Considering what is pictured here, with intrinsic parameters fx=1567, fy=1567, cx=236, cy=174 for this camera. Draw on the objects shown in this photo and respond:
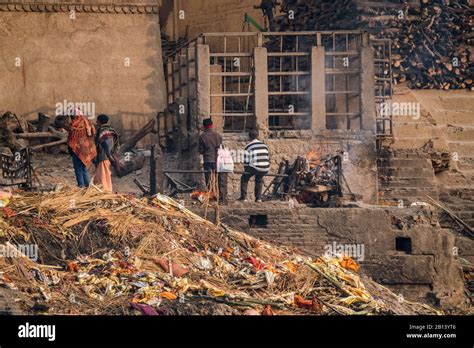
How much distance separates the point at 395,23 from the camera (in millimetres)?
30672

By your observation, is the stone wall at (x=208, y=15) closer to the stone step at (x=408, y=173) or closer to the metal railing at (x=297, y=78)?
the metal railing at (x=297, y=78)

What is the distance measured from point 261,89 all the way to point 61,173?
4.32 m

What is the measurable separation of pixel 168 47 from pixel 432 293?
11.9 m

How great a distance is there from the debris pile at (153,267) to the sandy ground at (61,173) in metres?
4.85

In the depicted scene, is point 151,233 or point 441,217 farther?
point 441,217

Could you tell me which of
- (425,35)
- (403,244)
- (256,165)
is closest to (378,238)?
(403,244)

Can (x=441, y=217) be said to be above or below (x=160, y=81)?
below

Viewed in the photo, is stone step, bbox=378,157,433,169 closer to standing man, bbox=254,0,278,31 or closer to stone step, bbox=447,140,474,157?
stone step, bbox=447,140,474,157

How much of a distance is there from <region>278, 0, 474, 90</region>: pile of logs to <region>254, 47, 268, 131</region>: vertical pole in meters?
3.10

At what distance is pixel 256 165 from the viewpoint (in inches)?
1000

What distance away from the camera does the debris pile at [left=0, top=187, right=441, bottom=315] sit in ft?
68.3

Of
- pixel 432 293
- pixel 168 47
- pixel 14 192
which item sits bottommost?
pixel 432 293
